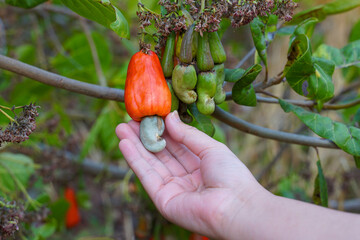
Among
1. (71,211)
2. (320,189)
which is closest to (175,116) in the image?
(320,189)

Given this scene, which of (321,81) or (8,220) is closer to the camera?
(8,220)

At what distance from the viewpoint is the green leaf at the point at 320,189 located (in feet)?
3.60

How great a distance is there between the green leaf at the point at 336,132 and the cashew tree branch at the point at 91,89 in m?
0.04

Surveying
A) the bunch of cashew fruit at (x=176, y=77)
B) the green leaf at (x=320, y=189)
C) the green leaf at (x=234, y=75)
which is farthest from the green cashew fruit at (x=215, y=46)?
the green leaf at (x=320, y=189)

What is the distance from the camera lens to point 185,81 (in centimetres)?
81

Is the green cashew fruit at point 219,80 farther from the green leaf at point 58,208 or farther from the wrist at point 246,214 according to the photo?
the green leaf at point 58,208

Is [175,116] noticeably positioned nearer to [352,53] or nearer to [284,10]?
[284,10]

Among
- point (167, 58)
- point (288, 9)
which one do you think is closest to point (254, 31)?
point (288, 9)

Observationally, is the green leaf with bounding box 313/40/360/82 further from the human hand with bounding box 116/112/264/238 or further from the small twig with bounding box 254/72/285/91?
the human hand with bounding box 116/112/264/238

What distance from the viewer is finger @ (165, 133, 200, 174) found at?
102cm

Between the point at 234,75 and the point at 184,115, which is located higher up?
the point at 234,75

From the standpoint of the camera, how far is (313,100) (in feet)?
3.63

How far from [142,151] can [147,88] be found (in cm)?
20

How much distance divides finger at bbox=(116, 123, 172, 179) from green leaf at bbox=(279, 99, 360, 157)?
38 cm
